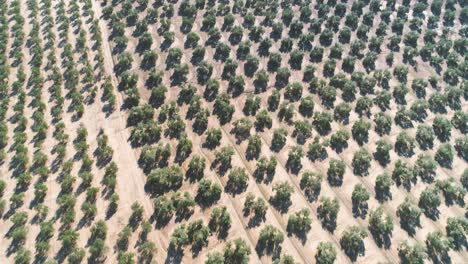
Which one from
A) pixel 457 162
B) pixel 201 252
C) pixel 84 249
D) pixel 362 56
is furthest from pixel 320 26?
pixel 84 249

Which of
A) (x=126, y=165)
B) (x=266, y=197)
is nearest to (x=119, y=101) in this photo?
(x=126, y=165)

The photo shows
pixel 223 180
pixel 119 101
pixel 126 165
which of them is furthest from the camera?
pixel 119 101

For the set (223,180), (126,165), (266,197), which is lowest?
(266,197)

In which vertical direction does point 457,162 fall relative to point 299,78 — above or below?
below

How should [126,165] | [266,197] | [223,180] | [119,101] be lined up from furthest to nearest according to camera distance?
[119,101] < [126,165] < [223,180] < [266,197]

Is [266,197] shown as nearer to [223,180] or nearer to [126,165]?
[223,180]

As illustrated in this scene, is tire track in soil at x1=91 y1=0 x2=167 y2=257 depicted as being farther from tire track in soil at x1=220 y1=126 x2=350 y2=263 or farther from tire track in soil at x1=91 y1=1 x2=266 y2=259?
tire track in soil at x1=220 y1=126 x2=350 y2=263

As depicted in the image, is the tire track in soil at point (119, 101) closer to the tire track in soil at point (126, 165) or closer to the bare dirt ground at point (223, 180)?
the tire track in soil at point (126, 165)

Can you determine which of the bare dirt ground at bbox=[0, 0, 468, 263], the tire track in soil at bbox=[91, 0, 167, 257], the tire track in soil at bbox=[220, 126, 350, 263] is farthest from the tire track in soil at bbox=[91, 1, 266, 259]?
the tire track in soil at bbox=[220, 126, 350, 263]

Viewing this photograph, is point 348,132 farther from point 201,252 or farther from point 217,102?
point 201,252

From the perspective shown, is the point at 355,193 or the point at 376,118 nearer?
the point at 355,193

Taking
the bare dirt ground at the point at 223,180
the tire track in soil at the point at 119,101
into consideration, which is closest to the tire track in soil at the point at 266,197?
the bare dirt ground at the point at 223,180
